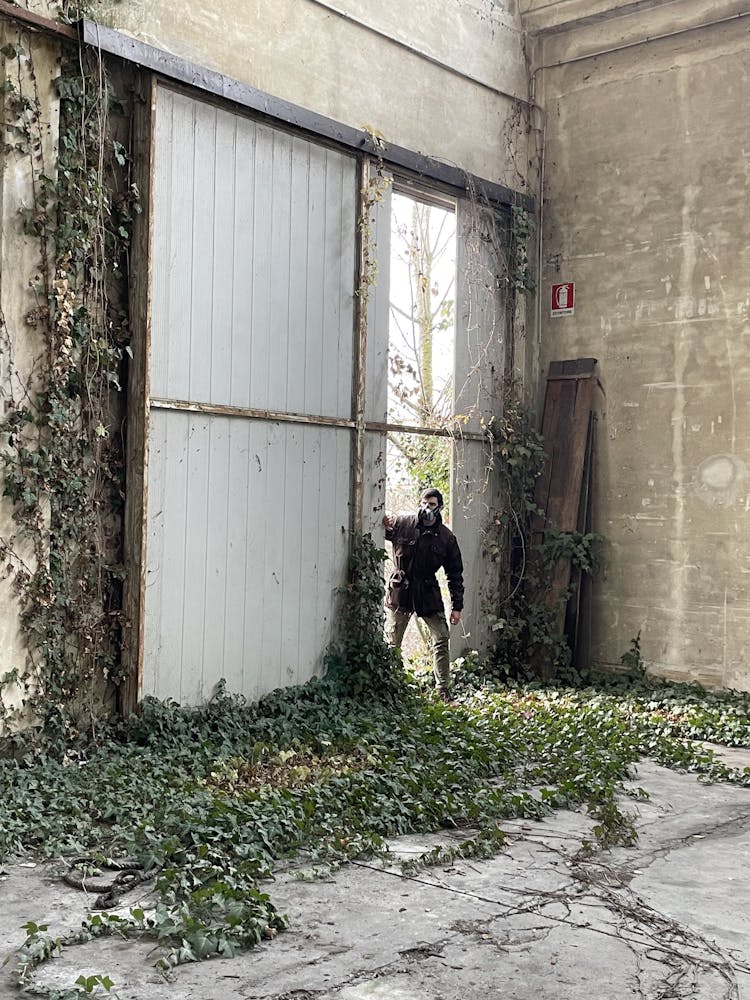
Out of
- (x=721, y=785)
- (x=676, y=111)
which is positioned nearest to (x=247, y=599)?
(x=721, y=785)

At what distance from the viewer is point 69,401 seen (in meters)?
7.01

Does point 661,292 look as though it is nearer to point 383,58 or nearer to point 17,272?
point 383,58

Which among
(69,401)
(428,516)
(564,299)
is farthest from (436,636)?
(69,401)

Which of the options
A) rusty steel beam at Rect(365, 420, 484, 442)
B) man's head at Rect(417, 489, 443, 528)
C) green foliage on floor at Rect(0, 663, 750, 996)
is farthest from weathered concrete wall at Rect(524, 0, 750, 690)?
man's head at Rect(417, 489, 443, 528)

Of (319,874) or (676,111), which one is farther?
(676,111)

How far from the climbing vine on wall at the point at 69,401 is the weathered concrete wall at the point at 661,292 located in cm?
521

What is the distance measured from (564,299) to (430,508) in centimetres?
298

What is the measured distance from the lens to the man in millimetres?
9570

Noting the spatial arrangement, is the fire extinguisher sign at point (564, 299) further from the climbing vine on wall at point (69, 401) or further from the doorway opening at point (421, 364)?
the climbing vine on wall at point (69, 401)

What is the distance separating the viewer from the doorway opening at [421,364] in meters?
10.2

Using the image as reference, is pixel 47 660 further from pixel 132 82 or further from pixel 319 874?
pixel 132 82

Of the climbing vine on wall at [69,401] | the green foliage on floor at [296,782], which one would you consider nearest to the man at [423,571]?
the green foliage on floor at [296,782]

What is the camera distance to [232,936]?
428cm

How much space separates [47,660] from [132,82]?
156 inches
